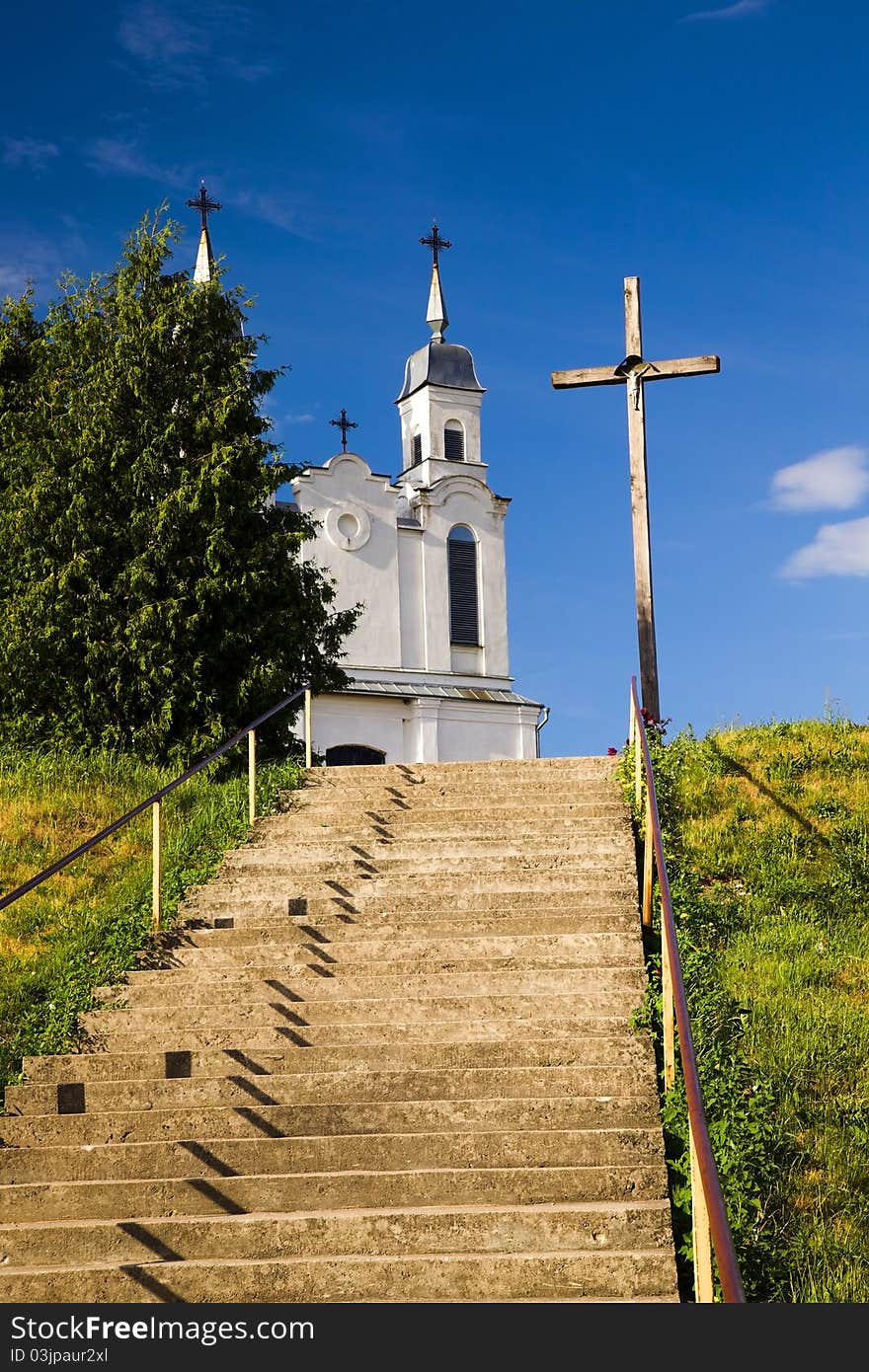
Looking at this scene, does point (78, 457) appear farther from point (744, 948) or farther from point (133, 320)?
point (744, 948)

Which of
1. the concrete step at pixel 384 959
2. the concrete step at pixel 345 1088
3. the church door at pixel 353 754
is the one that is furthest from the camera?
the church door at pixel 353 754

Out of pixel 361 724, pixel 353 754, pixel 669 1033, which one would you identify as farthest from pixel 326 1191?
pixel 361 724

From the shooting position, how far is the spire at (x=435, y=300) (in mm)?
40344

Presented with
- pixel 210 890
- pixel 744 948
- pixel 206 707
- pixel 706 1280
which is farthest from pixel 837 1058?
pixel 206 707

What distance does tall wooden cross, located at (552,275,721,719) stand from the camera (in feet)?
48.9

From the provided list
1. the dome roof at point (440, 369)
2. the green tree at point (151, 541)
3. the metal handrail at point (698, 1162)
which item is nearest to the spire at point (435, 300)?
the dome roof at point (440, 369)

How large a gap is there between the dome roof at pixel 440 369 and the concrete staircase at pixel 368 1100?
28191 millimetres

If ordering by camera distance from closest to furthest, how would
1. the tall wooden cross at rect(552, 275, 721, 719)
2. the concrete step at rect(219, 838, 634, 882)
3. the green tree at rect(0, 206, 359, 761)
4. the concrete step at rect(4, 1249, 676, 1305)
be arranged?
1. the concrete step at rect(4, 1249, 676, 1305)
2. the concrete step at rect(219, 838, 634, 882)
3. the tall wooden cross at rect(552, 275, 721, 719)
4. the green tree at rect(0, 206, 359, 761)

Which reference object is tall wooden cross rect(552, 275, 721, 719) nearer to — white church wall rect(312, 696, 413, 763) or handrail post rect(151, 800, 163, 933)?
handrail post rect(151, 800, 163, 933)

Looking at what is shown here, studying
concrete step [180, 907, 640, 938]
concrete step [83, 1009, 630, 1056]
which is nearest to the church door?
concrete step [180, 907, 640, 938]

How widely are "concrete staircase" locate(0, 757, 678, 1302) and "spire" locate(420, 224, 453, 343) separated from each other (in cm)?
3099

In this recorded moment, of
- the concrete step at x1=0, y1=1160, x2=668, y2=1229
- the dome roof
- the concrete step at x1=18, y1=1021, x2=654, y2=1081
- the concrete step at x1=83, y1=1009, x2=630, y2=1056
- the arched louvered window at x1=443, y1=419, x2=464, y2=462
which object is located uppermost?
the dome roof

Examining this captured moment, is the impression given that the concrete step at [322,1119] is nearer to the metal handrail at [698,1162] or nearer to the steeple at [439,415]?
the metal handrail at [698,1162]

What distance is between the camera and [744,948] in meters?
10.1
